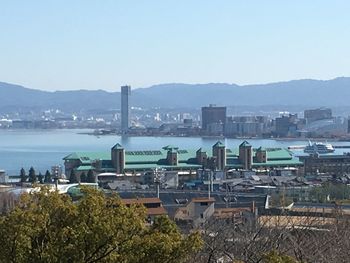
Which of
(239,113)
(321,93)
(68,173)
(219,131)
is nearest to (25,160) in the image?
(68,173)

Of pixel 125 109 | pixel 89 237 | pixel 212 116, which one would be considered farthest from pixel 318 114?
pixel 89 237

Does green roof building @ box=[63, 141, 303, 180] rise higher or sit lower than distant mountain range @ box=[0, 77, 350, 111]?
lower

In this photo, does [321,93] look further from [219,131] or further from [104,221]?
[104,221]

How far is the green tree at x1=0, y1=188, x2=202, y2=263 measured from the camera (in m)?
3.48

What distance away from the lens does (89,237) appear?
3477 mm

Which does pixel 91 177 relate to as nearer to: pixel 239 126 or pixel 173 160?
pixel 173 160

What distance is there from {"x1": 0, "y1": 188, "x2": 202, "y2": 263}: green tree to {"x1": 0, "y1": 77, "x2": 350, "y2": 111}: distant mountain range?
303 feet

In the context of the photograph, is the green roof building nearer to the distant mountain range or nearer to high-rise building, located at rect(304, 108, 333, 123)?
high-rise building, located at rect(304, 108, 333, 123)

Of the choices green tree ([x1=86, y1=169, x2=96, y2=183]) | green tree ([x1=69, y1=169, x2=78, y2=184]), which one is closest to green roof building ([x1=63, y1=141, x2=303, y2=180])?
green tree ([x1=69, y1=169, x2=78, y2=184])

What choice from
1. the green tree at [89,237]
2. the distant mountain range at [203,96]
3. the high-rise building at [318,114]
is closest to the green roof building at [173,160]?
the green tree at [89,237]

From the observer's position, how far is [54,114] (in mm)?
91562

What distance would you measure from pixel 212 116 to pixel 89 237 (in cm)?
5567

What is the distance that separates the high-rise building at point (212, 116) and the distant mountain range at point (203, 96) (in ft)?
123

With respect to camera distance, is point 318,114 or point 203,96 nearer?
point 318,114
